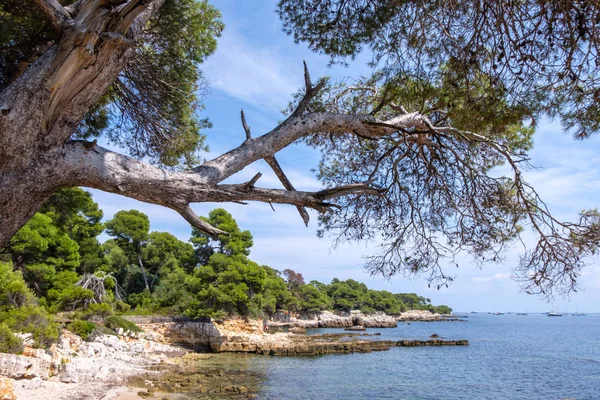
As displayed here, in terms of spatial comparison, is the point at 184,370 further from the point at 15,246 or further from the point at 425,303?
the point at 425,303

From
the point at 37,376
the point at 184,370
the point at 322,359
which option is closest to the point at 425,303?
the point at 322,359

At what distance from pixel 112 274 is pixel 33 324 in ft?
68.4

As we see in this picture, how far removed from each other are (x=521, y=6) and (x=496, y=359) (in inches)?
1133

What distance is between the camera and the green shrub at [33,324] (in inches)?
453

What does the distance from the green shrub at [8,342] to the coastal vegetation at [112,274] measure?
0.09 feet

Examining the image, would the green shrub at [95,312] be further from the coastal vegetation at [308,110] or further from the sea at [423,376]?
the coastal vegetation at [308,110]

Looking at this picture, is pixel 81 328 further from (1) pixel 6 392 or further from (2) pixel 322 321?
(2) pixel 322 321

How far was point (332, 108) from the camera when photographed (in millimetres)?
5230

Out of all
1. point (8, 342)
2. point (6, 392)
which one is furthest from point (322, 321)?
point (6, 392)

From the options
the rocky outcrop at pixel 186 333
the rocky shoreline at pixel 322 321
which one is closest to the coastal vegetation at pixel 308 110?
the rocky outcrop at pixel 186 333

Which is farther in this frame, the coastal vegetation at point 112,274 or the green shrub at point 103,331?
the green shrub at point 103,331

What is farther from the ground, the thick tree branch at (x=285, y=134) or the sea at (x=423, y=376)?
the thick tree branch at (x=285, y=134)

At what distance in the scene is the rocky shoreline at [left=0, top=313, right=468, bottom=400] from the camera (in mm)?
9719

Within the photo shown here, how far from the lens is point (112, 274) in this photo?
31.8m
